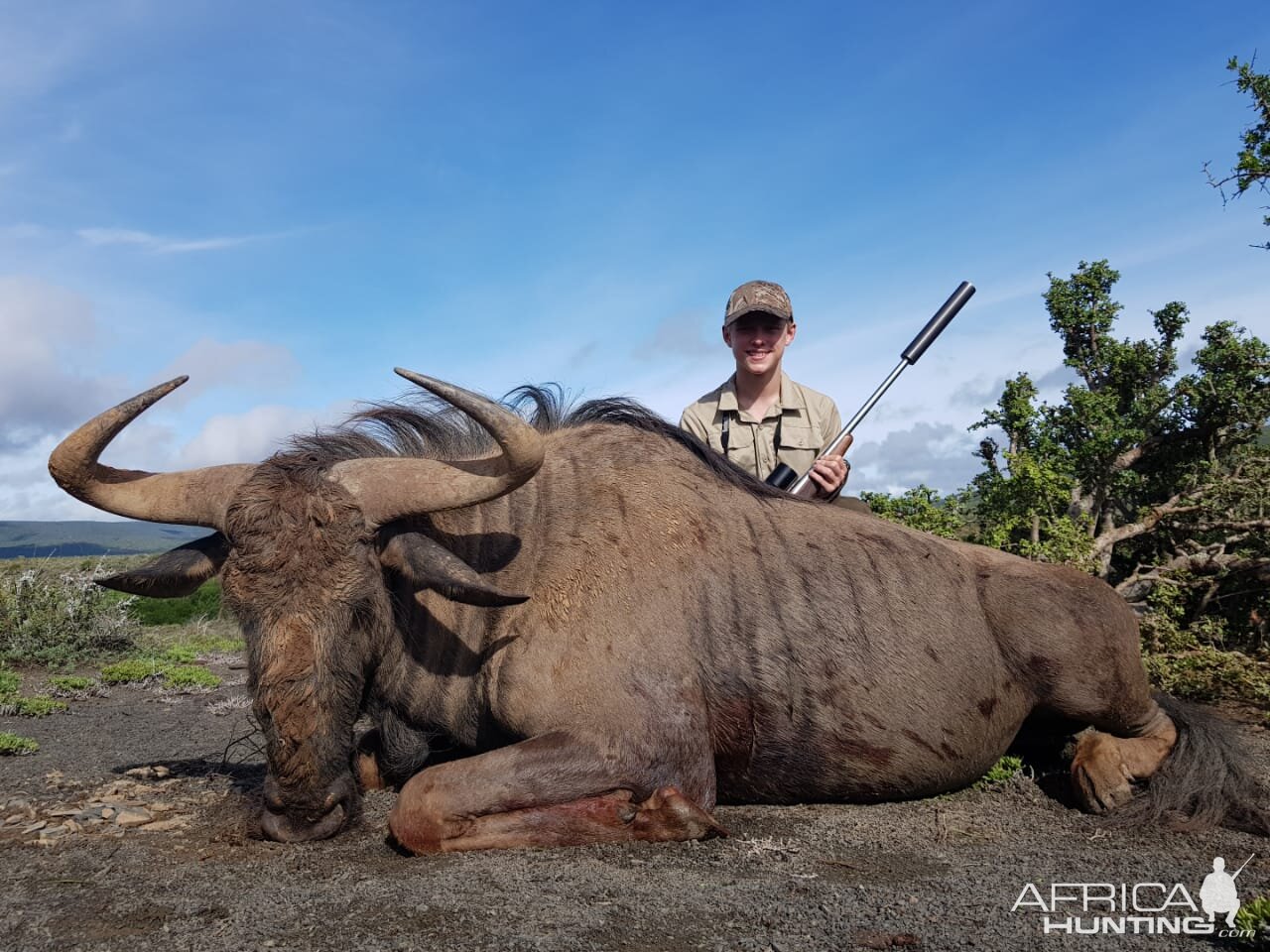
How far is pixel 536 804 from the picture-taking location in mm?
4250

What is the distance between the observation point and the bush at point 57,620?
11.6 metres

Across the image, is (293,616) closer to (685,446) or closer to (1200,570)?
(685,446)

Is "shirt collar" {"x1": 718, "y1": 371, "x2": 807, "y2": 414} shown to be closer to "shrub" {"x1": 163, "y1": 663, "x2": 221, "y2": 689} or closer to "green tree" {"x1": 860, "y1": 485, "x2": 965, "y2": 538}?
"green tree" {"x1": 860, "y1": 485, "x2": 965, "y2": 538}

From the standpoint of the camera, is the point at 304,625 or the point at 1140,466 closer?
the point at 304,625

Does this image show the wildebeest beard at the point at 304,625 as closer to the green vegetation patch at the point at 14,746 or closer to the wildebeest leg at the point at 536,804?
the wildebeest leg at the point at 536,804

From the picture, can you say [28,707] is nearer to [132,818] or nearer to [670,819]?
[132,818]

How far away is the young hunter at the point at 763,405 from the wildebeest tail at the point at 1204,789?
3.28 metres

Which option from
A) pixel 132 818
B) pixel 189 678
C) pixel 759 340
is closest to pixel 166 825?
pixel 132 818

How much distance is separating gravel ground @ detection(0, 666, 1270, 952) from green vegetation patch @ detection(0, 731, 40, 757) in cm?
142

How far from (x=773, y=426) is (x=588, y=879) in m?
4.60

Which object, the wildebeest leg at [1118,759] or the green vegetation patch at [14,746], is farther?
the green vegetation patch at [14,746]

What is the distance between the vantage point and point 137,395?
14.8 feet

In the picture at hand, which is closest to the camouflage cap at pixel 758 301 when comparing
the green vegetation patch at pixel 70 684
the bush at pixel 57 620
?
the green vegetation patch at pixel 70 684

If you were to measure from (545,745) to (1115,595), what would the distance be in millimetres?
3368
